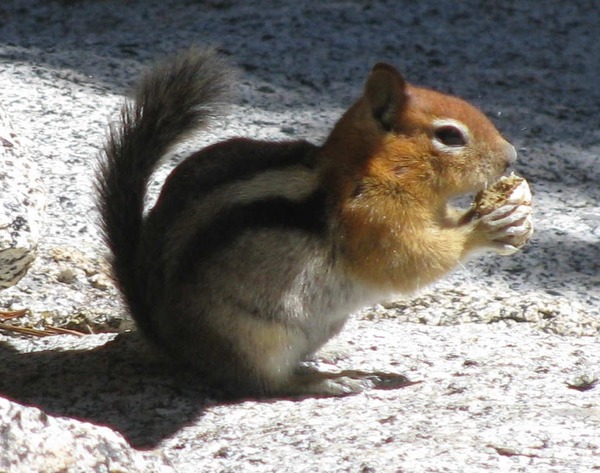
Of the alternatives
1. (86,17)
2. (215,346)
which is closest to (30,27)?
(86,17)

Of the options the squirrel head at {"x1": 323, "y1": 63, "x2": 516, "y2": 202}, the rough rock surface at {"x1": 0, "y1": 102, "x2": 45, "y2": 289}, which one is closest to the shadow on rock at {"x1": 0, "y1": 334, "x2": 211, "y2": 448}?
the rough rock surface at {"x1": 0, "y1": 102, "x2": 45, "y2": 289}

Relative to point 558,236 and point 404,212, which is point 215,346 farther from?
point 558,236

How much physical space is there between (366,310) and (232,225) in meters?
1.03

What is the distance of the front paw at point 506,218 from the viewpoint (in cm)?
358

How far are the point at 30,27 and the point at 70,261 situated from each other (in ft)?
7.46

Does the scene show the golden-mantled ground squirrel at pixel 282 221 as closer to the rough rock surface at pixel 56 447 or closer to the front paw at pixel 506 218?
the front paw at pixel 506 218

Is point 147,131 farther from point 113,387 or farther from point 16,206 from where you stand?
point 113,387

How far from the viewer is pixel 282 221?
333 cm

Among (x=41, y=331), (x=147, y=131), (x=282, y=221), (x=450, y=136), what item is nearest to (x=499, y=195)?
(x=450, y=136)

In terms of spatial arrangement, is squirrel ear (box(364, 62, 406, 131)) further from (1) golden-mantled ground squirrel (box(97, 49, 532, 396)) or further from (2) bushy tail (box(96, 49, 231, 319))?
(2) bushy tail (box(96, 49, 231, 319))

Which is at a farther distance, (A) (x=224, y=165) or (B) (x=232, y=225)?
(A) (x=224, y=165)

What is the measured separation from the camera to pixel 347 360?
3730 mm

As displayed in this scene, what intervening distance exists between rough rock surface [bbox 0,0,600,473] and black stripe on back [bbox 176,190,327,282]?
0.40 metres

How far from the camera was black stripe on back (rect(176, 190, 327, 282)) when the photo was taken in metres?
3.29
